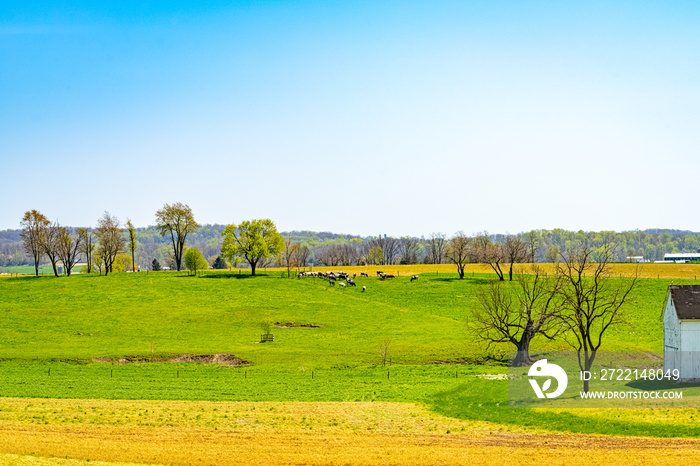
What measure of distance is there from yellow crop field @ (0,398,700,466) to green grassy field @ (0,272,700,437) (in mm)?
2641

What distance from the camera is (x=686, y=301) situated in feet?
116

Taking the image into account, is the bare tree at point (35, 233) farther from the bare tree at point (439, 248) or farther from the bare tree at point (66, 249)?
the bare tree at point (439, 248)

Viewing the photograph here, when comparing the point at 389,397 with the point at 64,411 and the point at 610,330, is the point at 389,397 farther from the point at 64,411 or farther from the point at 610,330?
the point at 610,330

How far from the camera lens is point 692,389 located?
32.5 meters

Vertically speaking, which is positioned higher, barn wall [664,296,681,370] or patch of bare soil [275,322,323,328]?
barn wall [664,296,681,370]

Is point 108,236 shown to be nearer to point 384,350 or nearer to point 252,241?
point 252,241

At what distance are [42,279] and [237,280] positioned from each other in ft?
109

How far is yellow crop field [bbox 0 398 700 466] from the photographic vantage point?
842 inches

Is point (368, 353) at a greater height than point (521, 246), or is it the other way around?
point (521, 246)

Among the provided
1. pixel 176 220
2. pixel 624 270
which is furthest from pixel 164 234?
pixel 624 270

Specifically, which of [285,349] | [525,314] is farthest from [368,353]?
[525,314]

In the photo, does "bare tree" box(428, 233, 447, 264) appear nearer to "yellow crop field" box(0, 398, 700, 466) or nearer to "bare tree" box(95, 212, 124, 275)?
"bare tree" box(95, 212, 124, 275)

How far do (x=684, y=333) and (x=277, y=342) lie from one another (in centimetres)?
3603

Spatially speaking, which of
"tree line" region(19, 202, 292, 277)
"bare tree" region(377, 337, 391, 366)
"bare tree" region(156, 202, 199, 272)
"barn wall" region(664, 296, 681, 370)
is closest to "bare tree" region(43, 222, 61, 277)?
"tree line" region(19, 202, 292, 277)
